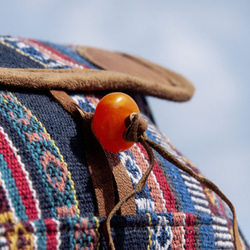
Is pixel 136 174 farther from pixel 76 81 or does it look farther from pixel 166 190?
pixel 76 81

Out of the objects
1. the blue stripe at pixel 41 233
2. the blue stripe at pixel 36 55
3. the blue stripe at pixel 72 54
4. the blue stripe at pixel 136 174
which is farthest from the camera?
the blue stripe at pixel 72 54

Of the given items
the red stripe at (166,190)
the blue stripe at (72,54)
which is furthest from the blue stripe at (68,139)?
the blue stripe at (72,54)

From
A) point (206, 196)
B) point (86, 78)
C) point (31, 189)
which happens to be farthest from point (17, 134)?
point (206, 196)

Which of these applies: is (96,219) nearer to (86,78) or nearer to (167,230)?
(167,230)

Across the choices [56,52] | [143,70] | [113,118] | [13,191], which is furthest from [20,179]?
[143,70]

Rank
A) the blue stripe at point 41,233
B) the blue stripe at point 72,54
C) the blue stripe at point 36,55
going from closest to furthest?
the blue stripe at point 41,233
the blue stripe at point 36,55
the blue stripe at point 72,54

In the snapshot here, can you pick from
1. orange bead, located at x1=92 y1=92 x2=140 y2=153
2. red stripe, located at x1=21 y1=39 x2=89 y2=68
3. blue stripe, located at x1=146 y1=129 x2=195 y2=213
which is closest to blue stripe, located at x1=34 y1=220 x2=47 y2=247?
orange bead, located at x1=92 y1=92 x2=140 y2=153

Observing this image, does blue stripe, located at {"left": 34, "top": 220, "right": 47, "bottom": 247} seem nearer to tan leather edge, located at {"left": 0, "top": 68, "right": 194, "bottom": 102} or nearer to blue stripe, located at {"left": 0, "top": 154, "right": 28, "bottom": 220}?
blue stripe, located at {"left": 0, "top": 154, "right": 28, "bottom": 220}

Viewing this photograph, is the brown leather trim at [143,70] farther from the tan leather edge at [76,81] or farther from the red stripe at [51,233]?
the red stripe at [51,233]

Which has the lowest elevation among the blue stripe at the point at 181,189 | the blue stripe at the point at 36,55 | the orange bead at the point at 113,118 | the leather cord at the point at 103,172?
the blue stripe at the point at 181,189
